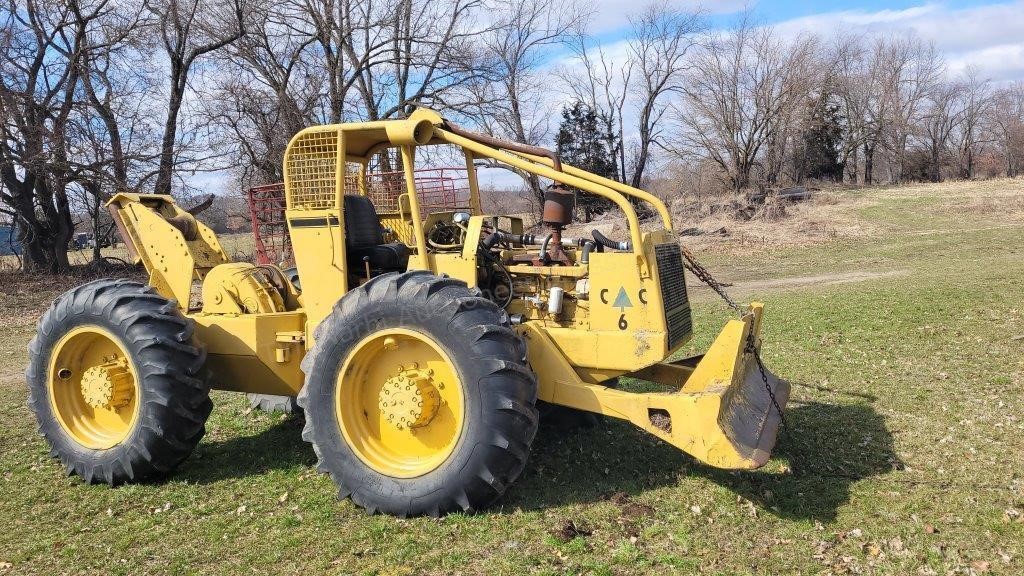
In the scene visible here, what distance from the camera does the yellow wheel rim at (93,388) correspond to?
5555mm

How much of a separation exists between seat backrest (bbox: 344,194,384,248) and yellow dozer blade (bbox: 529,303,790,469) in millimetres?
1624

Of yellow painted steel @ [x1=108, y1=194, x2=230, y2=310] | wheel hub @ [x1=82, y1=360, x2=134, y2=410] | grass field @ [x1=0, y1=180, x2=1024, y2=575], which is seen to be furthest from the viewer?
yellow painted steel @ [x1=108, y1=194, x2=230, y2=310]

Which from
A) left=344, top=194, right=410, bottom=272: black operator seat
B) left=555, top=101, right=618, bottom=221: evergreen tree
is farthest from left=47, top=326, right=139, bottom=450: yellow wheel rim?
left=555, top=101, right=618, bottom=221: evergreen tree

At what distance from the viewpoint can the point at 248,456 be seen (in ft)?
20.2

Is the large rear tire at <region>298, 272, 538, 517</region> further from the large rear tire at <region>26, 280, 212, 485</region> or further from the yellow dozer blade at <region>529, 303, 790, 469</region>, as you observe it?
the large rear tire at <region>26, 280, 212, 485</region>

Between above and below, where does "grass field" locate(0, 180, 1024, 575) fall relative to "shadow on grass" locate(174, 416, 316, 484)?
below

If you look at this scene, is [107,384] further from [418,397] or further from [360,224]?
[418,397]

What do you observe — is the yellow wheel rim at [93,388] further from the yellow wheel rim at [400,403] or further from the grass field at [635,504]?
the yellow wheel rim at [400,403]

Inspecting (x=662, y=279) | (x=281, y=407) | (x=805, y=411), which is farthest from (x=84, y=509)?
(x=805, y=411)

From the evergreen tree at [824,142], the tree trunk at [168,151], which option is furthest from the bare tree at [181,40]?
the evergreen tree at [824,142]

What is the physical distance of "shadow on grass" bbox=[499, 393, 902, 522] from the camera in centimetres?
490

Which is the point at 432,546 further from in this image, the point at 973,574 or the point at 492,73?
the point at 492,73

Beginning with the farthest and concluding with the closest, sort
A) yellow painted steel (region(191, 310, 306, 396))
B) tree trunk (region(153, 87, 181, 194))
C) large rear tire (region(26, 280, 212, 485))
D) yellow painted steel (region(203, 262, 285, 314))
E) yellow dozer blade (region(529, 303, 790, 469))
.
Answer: tree trunk (region(153, 87, 181, 194))
yellow painted steel (region(203, 262, 285, 314))
yellow painted steel (region(191, 310, 306, 396))
large rear tire (region(26, 280, 212, 485))
yellow dozer blade (region(529, 303, 790, 469))

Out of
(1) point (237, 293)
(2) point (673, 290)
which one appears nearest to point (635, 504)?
(2) point (673, 290)
